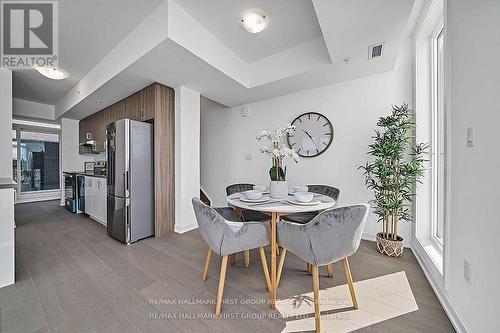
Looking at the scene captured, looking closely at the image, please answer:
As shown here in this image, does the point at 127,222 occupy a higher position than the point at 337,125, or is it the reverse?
the point at 337,125

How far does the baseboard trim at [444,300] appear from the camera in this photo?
49.9 inches

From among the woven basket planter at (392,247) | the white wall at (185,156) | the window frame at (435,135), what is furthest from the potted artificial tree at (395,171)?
the white wall at (185,156)

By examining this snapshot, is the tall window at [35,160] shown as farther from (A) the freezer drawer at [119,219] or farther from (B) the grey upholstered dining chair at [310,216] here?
(B) the grey upholstered dining chair at [310,216]

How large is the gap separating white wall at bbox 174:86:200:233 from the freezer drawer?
27.4 inches

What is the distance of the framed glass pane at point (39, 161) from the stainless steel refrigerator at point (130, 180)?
15.8 feet

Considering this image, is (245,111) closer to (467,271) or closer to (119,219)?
(119,219)

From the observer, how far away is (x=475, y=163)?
1.15 meters

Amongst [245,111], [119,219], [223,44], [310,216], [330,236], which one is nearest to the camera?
[330,236]

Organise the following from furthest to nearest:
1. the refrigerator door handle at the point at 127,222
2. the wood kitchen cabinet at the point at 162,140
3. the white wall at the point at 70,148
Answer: the white wall at the point at 70,148, the wood kitchen cabinet at the point at 162,140, the refrigerator door handle at the point at 127,222

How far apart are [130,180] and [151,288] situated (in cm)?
154

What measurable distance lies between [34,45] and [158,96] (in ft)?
5.41

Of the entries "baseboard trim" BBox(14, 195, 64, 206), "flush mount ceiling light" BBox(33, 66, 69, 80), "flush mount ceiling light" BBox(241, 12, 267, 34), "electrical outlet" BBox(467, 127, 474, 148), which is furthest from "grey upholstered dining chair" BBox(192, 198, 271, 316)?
"baseboard trim" BBox(14, 195, 64, 206)

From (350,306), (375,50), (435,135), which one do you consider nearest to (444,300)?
(350,306)

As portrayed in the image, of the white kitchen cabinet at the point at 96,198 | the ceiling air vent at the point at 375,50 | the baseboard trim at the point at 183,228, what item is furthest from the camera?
the white kitchen cabinet at the point at 96,198
